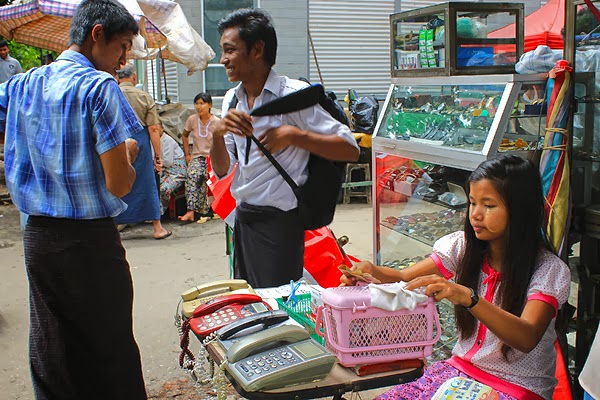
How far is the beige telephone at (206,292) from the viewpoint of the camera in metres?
2.40

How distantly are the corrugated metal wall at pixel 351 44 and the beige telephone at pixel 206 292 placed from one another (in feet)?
31.3

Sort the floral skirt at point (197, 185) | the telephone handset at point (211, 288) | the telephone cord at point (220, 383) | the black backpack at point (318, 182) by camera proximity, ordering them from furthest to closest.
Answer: the floral skirt at point (197, 185), the black backpack at point (318, 182), the telephone handset at point (211, 288), the telephone cord at point (220, 383)

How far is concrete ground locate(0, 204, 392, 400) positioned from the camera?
4.14m

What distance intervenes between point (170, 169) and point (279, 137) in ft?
20.5

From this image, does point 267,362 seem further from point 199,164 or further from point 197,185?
point 199,164

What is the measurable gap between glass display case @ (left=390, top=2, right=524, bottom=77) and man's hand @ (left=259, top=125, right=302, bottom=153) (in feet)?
5.12

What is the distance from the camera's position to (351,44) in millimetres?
12055

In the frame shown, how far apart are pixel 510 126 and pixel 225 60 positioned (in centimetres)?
165

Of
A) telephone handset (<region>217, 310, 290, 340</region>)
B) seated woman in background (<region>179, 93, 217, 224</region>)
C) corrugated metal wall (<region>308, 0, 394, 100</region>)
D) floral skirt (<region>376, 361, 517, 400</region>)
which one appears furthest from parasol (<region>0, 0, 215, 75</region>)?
floral skirt (<region>376, 361, 517, 400</region>)

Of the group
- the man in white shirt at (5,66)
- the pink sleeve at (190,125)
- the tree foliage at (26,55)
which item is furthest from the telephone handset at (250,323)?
the tree foliage at (26,55)

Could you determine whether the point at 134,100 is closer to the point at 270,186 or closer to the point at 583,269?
the point at 270,186

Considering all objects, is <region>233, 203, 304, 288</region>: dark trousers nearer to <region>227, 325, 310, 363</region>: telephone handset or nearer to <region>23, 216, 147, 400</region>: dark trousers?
<region>23, 216, 147, 400</region>: dark trousers

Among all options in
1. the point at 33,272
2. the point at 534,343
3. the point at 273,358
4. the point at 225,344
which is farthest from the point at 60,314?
the point at 534,343

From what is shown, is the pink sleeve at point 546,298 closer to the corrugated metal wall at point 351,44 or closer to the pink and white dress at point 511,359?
the pink and white dress at point 511,359
